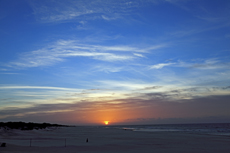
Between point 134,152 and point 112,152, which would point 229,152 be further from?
point 112,152

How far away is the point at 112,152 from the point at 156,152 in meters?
5.02

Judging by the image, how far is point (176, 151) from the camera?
80.2 ft

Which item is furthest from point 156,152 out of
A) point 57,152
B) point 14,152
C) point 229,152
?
point 14,152

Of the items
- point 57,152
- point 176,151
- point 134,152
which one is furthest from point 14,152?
point 176,151

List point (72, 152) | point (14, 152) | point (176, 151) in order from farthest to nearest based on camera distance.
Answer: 1. point (176, 151)
2. point (72, 152)
3. point (14, 152)

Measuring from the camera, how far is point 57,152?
74.1 feet

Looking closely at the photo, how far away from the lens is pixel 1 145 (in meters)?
24.9

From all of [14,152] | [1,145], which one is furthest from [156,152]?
[1,145]

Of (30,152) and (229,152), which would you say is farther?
(229,152)

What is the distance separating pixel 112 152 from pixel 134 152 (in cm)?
253

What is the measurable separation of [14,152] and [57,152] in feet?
14.0

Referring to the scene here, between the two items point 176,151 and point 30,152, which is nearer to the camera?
point 30,152

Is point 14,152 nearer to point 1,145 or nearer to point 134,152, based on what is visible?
point 1,145

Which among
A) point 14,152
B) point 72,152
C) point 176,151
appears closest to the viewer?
point 14,152
